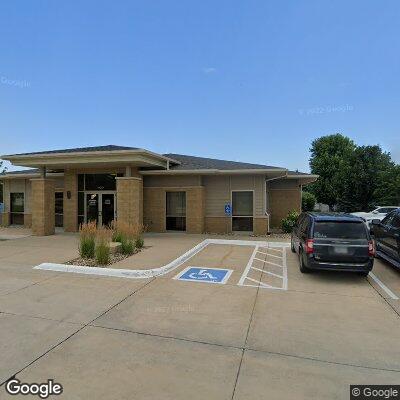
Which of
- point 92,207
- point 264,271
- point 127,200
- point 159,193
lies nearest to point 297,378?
point 264,271

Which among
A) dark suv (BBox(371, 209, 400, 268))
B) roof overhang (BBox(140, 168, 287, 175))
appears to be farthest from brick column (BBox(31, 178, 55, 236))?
dark suv (BBox(371, 209, 400, 268))

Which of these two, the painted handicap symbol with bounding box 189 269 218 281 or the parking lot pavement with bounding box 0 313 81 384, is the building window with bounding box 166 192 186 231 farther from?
the parking lot pavement with bounding box 0 313 81 384

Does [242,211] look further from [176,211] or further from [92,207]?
[92,207]

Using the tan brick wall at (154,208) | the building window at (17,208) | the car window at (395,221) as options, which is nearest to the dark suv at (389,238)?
the car window at (395,221)

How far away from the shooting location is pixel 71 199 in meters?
18.0

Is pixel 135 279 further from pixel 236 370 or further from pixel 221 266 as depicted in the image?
pixel 236 370

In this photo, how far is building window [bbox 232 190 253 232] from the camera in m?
17.2

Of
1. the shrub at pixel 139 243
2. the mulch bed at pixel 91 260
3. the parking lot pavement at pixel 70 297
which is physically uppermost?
the shrub at pixel 139 243

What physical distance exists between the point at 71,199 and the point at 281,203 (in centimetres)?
1225

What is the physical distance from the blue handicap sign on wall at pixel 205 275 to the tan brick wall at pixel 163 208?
25.0 feet

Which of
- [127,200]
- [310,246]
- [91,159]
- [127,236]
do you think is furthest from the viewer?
[127,200]

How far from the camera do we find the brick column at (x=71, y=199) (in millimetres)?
17906

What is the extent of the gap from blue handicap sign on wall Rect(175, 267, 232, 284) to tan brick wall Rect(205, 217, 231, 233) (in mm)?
7938

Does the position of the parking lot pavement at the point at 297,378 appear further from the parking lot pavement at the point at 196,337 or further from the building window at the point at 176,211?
the building window at the point at 176,211
